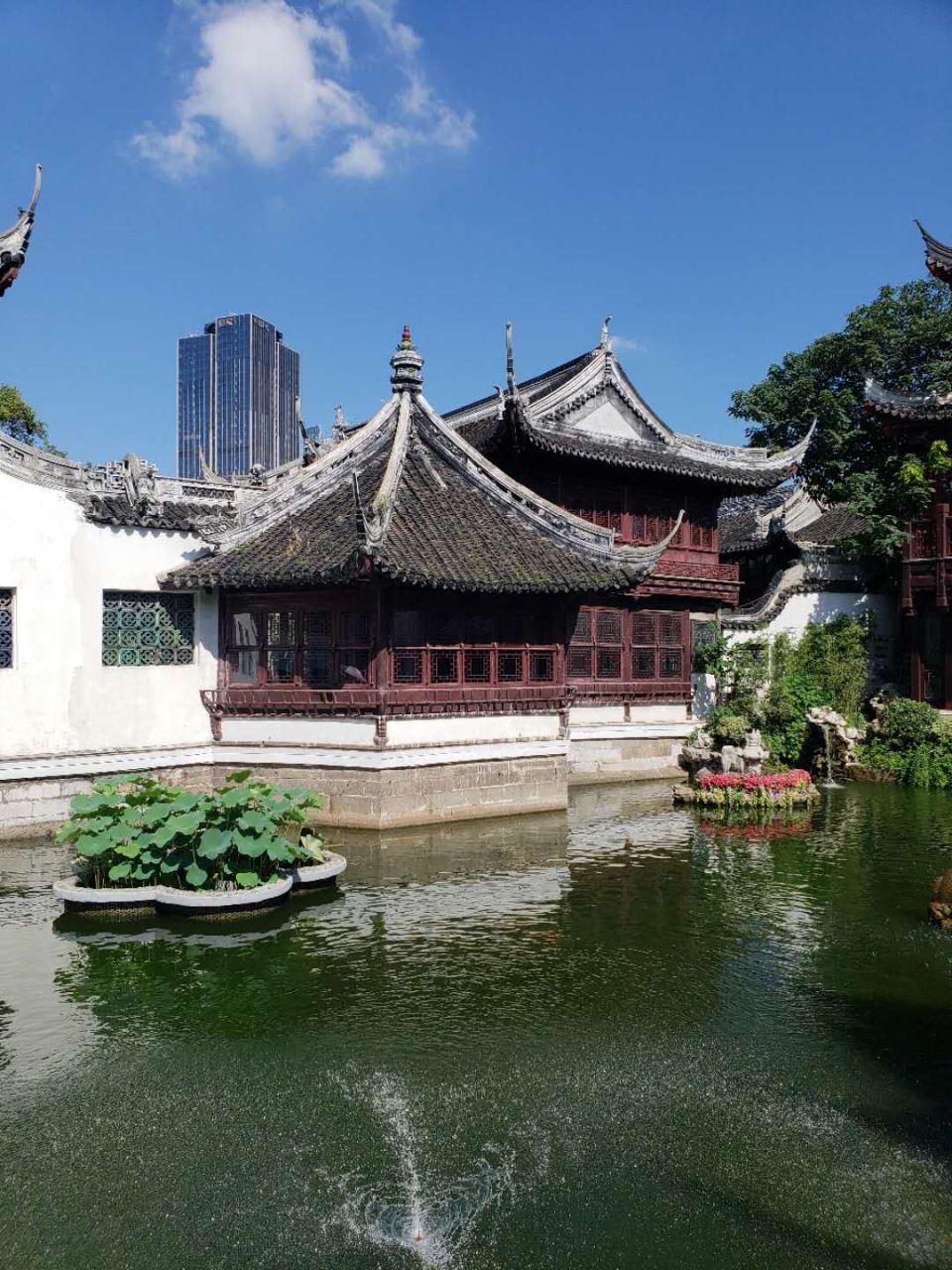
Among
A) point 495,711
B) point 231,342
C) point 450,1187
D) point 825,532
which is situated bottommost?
point 450,1187

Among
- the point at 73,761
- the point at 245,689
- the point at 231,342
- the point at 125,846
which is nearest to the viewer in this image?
the point at 125,846

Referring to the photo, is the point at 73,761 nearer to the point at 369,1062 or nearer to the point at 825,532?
the point at 369,1062

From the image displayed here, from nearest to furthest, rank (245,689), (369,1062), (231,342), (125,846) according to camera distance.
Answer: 1. (369,1062)
2. (125,846)
3. (245,689)
4. (231,342)

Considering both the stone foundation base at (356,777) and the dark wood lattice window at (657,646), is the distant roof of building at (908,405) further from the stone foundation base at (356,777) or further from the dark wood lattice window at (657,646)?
the stone foundation base at (356,777)

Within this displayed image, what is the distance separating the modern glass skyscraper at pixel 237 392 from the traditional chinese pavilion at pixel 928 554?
364ft

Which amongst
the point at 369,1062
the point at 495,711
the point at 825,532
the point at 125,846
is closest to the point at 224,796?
the point at 125,846

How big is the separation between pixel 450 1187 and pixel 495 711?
36.7 ft

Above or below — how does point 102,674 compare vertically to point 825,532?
below

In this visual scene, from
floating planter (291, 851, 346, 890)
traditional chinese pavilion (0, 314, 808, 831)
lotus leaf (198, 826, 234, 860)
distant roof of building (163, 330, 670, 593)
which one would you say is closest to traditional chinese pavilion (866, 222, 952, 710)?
distant roof of building (163, 330, 670, 593)

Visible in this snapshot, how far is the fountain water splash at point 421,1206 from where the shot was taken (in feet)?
17.1

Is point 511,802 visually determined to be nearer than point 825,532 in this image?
Yes

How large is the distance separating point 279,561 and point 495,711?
4368 mm

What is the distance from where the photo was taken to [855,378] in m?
33.5

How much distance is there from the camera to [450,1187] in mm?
5645
